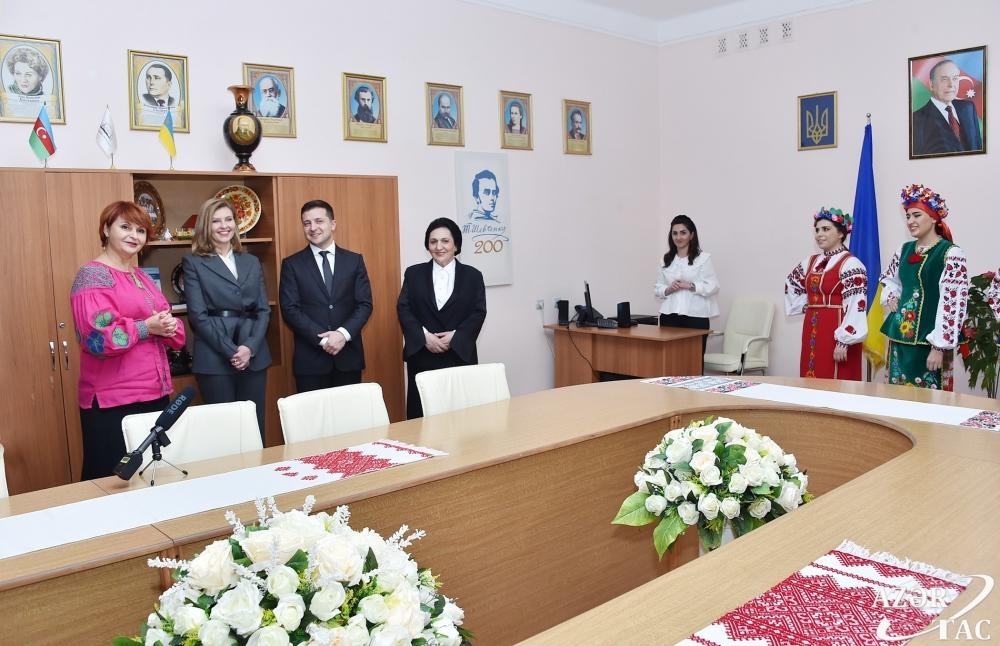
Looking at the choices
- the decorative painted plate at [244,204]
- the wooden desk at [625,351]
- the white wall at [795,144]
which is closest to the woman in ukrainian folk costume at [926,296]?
the wooden desk at [625,351]

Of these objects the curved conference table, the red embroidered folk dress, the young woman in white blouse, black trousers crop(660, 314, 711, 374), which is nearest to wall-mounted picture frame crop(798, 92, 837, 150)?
the young woman in white blouse

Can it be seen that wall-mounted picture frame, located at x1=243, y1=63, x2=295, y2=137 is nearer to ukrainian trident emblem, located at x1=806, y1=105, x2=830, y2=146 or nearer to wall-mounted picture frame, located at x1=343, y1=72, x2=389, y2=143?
wall-mounted picture frame, located at x1=343, y1=72, x2=389, y2=143

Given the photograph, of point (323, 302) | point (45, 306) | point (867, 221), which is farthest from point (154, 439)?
point (867, 221)

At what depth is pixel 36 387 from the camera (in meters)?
4.08

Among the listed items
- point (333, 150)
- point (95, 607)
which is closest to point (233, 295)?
point (333, 150)

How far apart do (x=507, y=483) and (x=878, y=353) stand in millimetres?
4088

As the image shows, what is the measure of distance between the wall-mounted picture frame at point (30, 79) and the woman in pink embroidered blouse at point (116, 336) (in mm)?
1195

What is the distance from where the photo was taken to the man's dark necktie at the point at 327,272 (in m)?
4.78

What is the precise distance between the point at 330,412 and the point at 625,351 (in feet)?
11.2

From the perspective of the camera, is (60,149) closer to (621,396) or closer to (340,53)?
(340,53)

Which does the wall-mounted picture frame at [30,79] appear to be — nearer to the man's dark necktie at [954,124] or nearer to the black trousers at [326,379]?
the black trousers at [326,379]

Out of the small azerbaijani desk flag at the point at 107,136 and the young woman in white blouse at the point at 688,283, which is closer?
the small azerbaijani desk flag at the point at 107,136

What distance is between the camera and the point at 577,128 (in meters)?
7.07

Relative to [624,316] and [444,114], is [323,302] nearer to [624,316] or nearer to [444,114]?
[444,114]
